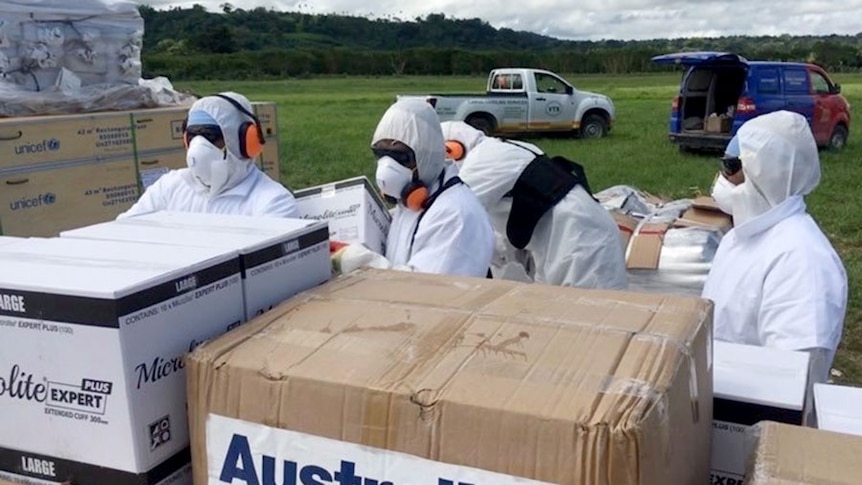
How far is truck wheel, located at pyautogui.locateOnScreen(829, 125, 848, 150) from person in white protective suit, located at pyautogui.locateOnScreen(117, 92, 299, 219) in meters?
13.8

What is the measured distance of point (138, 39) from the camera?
4.57 m

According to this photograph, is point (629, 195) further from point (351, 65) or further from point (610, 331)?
point (351, 65)

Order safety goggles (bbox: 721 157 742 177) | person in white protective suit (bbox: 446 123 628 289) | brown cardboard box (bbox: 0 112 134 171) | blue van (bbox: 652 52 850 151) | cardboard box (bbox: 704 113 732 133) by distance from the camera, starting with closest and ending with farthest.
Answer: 1. safety goggles (bbox: 721 157 742 177)
2. person in white protective suit (bbox: 446 123 628 289)
3. brown cardboard box (bbox: 0 112 134 171)
4. blue van (bbox: 652 52 850 151)
5. cardboard box (bbox: 704 113 732 133)

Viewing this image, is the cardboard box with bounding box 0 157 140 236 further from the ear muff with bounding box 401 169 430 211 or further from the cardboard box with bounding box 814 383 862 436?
the cardboard box with bounding box 814 383 862 436

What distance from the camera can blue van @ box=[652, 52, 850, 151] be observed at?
547 inches

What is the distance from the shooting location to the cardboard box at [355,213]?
10.2 feet

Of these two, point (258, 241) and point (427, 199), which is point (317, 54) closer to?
point (427, 199)

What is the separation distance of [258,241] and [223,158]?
189 cm

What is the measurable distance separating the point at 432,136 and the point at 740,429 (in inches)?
67.3

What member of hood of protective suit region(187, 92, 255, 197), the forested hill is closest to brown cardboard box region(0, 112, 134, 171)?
hood of protective suit region(187, 92, 255, 197)

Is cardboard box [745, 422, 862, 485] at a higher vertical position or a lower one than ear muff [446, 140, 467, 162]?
lower

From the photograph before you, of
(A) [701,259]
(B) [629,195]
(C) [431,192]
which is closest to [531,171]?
(C) [431,192]

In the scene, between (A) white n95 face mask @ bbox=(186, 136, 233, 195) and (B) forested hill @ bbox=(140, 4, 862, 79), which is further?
(B) forested hill @ bbox=(140, 4, 862, 79)

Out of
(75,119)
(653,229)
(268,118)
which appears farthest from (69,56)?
(653,229)
